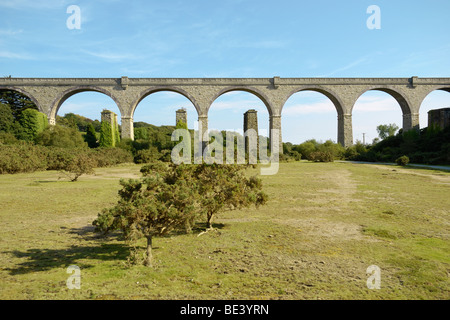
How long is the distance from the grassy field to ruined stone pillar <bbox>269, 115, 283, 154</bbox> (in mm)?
24150

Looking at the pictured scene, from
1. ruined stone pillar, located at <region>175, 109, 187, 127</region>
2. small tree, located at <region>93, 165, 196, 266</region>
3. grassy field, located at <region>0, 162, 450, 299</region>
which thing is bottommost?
grassy field, located at <region>0, 162, 450, 299</region>

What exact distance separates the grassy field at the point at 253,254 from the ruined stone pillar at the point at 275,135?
2415cm

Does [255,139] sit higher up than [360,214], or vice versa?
[255,139]

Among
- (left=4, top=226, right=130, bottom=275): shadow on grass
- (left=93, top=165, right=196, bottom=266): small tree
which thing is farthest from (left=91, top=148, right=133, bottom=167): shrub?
(left=93, top=165, right=196, bottom=266): small tree

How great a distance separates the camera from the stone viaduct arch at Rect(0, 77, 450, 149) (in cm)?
3106

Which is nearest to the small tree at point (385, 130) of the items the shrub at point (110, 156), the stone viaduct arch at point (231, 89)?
the stone viaduct arch at point (231, 89)

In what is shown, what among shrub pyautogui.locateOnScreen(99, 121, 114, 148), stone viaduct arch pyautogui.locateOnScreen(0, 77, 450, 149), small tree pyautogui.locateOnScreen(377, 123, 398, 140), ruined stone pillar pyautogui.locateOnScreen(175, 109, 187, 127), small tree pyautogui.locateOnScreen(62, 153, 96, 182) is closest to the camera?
small tree pyautogui.locateOnScreen(62, 153, 96, 182)

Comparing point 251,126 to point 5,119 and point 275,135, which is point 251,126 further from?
point 5,119

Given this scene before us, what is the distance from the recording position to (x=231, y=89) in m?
32.9

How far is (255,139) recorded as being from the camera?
2652 cm

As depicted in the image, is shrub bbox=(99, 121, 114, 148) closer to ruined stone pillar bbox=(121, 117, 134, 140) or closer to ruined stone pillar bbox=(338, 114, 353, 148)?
ruined stone pillar bbox=(121, 117, 134, 140)
